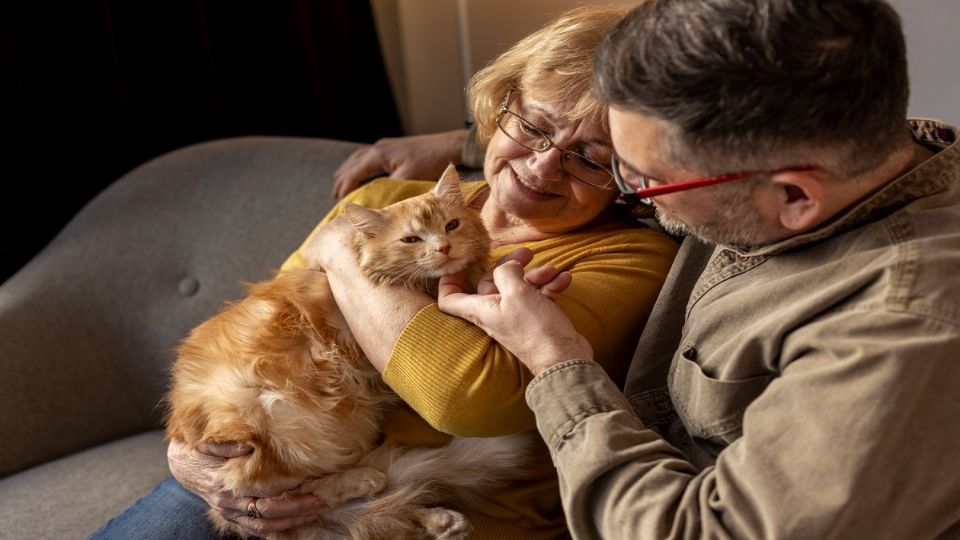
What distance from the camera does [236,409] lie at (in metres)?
1.47

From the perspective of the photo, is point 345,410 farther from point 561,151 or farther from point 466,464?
point 561,151

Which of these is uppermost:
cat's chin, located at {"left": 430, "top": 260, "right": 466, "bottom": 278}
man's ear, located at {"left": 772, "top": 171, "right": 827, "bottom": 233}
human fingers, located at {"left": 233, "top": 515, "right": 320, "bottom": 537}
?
man's ear, located at {"left": 772, "top": 171, "right": 827, "bottom": 233}

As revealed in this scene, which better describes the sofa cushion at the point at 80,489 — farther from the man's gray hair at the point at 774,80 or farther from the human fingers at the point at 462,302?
the man's gray hair at the point at 774,80

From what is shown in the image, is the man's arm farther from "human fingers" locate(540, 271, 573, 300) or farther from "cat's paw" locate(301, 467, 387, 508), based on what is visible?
"cat's paw" locate(301, 467, 387, 508)

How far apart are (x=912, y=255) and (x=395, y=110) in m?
2.67

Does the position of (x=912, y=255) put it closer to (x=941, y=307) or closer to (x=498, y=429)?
(x=941, y=307)

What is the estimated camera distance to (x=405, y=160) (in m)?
2.18

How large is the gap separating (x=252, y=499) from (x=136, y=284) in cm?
112

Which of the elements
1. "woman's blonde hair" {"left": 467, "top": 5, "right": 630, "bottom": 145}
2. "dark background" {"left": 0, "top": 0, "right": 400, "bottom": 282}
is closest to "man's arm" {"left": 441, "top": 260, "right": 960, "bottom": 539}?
"woman's blonde hair" {"left": 467, "top": 5, "right": 630, "bottom": 145}

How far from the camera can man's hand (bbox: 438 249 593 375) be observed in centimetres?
122

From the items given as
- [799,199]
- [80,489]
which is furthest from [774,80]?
[80,489]

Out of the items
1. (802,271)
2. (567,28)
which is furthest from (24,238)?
(802,271)

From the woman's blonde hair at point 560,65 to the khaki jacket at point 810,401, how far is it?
473 mm

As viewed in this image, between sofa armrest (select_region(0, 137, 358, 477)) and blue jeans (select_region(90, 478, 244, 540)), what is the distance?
62 centimetres
